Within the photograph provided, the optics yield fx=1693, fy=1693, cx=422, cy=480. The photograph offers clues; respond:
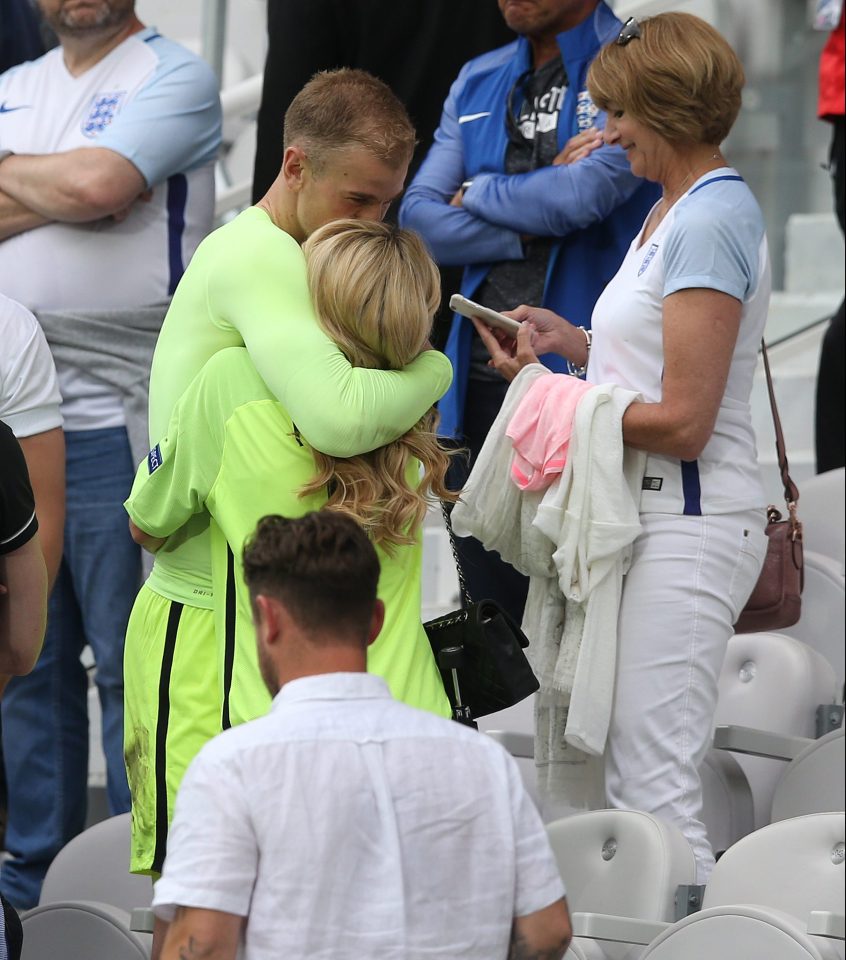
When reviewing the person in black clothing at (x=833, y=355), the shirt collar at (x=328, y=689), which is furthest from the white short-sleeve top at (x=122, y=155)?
the shirt collar at (x=328, y=689)

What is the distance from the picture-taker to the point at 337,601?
76.8 inches

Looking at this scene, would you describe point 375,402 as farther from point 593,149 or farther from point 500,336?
point 593,149

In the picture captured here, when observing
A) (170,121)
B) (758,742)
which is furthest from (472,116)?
(758,742)

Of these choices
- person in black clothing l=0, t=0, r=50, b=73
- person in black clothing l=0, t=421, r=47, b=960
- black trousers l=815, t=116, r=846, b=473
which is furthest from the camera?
black trousers l=815, t=116, r=846, b=473

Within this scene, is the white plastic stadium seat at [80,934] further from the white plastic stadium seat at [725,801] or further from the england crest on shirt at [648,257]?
the england crest on shirt at [648,257]

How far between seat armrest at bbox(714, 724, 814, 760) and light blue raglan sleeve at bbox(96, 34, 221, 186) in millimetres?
1760

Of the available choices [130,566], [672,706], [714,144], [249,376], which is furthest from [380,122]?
[130,566]

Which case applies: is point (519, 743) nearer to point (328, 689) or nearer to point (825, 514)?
point (825, 514)

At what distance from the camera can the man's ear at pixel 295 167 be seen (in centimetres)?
273

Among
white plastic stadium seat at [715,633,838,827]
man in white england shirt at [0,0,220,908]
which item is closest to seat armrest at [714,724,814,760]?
white plastic stadium seat at [715,633,838,827]

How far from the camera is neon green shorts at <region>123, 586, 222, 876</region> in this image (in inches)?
102

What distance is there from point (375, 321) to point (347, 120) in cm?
38

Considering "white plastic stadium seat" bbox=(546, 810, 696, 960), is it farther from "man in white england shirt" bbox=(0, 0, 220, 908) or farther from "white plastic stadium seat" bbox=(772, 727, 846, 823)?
"man in white england shirt" bbox=(0, 0, 220, 908)

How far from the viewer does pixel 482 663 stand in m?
2.56
